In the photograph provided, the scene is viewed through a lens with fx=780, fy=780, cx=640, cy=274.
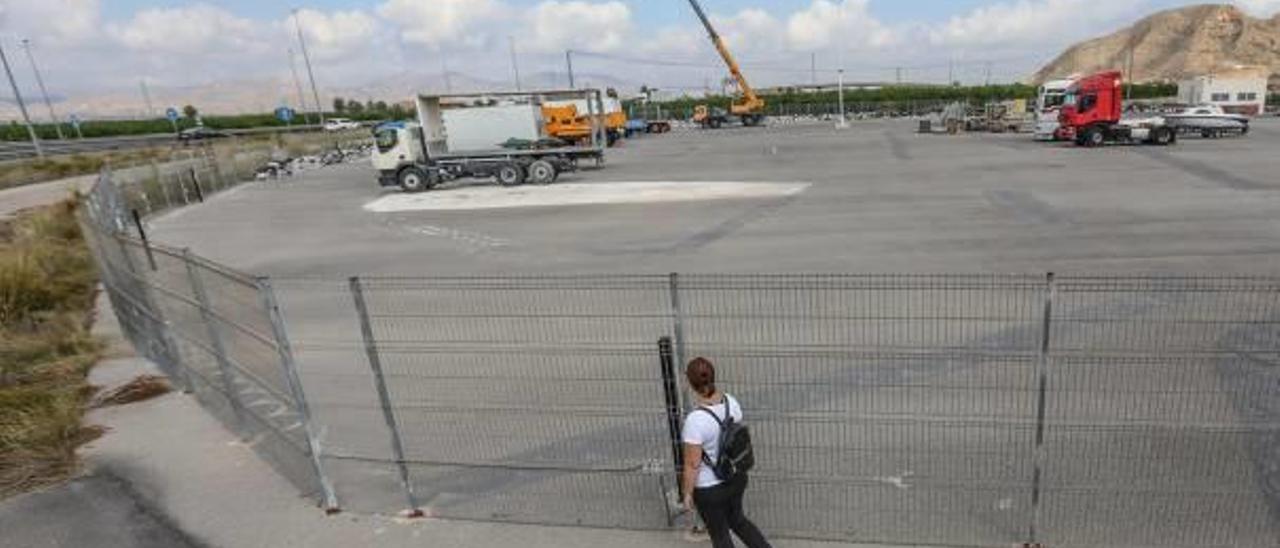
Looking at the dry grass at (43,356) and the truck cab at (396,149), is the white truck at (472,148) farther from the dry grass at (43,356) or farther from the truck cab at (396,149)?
the dry grass at (43,356)

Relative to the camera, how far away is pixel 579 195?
23.4m

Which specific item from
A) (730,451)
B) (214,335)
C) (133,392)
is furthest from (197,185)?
(730,451)

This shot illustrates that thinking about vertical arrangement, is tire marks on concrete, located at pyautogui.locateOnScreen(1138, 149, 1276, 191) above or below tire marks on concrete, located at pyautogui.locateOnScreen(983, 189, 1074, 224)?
below

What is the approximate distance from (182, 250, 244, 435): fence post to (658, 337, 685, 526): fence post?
417 cm

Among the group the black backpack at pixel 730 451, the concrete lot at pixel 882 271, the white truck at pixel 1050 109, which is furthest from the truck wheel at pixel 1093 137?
the black backpack at pixel 730 451

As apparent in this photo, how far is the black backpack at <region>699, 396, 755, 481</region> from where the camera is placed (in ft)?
13.4

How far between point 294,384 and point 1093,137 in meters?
33.4

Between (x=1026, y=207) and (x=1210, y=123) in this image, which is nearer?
(x=1026, y=207)

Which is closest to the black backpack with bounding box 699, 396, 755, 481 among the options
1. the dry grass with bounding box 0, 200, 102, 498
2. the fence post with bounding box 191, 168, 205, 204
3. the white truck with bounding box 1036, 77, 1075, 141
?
the dry grass with bounding box 0, 200, 102, 498

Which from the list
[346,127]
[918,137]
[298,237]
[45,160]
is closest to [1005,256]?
[298,237]

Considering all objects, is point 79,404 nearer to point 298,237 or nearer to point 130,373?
point 130,373

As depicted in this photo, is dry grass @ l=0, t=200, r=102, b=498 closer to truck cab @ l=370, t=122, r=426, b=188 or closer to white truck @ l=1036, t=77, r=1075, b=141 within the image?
truck cab @ l=370, t=122, r=426, b=188

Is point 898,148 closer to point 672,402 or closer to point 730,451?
point 672,402

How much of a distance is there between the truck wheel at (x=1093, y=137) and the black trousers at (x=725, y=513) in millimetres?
32580
